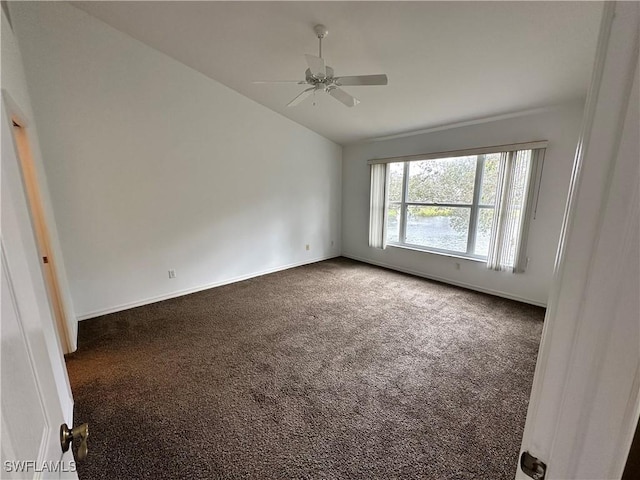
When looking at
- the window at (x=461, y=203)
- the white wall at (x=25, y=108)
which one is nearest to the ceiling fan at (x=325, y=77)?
the white wall at (x=25, y=108)

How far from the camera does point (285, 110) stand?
4.15m

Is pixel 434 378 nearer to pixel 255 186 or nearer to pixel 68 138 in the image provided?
pixel 255 186

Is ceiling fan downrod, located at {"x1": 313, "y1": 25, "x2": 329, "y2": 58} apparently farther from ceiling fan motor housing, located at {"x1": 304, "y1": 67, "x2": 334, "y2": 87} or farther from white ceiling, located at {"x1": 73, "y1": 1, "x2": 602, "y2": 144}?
ceiling fan motor housing, located at {"x1": 304, "y1": 67, "x2": 334, "y2": 87}

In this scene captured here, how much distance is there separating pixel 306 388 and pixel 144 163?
3.06 m

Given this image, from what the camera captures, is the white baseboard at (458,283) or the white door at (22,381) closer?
the white door at (22,381)

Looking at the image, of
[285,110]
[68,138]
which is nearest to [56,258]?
[68,138]

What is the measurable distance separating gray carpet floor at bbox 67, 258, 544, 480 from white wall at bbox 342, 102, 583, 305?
0.34m

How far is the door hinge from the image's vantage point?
500 mm

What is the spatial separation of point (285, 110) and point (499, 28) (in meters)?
2.89

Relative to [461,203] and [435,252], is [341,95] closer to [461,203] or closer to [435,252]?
[461,203]

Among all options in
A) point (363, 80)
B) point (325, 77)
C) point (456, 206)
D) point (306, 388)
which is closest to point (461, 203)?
point (456, 206)

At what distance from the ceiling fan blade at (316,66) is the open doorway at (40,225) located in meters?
2.10

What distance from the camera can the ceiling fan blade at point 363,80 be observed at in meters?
2.19

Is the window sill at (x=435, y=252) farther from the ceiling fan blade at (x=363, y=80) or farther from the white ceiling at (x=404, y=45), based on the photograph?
the ceiling fan blade at (x=363, y=80)
